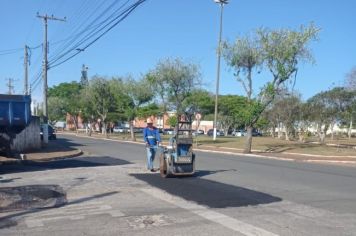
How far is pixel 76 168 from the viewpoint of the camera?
1881cm

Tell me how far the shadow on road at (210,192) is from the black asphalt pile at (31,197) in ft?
8.50

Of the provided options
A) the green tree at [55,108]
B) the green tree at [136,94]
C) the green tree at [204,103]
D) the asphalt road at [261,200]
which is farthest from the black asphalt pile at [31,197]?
the green tree at [55,108]

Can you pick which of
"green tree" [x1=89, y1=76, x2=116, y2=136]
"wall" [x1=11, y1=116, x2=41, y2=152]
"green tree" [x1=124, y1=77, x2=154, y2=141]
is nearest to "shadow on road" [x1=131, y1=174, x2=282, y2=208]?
"wall" [x1=11, y1=116, x2=41, y2=152]

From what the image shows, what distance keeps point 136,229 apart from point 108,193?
4.03 m

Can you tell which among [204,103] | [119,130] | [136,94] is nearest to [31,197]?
[136,94]

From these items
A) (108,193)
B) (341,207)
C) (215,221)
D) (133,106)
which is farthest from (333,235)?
(133,106)

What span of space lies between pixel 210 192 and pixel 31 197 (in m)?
4.08

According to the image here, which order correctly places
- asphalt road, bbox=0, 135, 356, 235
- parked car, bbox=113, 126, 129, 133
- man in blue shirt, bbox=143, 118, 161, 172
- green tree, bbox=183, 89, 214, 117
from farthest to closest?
parked car, bbox=113, 126, 129, 133 → green tree, bbox=183, 89, 214, 117 → man in blue shirt, bbox=143, 118, 161, 172 → asphalt road, bbox=0, 135, 356, 235

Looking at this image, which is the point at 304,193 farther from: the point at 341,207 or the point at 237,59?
the point at 237,59

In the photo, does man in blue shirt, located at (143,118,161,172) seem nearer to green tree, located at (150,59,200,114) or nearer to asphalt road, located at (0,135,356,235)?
asphalt road, located at (0,135,356,235)

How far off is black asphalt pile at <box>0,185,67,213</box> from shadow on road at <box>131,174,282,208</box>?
2.59m

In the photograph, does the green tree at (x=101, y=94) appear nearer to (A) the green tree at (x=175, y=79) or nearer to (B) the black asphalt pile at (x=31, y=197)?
(A) the green tree at (x=175, y=79)

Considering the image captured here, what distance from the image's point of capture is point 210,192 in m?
12.3

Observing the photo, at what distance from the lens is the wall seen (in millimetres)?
27906
